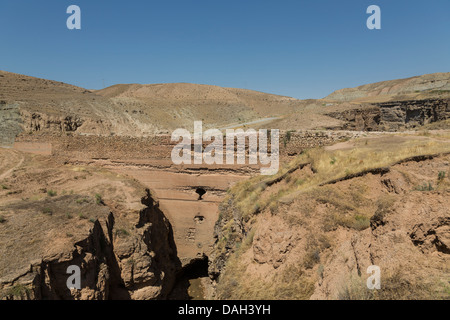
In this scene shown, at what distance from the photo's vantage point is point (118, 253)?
10438mm

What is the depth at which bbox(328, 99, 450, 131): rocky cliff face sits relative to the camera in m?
19.0

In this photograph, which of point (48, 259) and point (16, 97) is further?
point (16, 97)

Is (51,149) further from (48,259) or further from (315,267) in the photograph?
(315,267)

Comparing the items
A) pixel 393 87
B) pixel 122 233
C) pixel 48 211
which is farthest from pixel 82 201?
pixel 393 87

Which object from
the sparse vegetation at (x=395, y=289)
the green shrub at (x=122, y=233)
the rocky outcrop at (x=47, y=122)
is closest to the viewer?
the sparse vegetation at (x=395, y=289)

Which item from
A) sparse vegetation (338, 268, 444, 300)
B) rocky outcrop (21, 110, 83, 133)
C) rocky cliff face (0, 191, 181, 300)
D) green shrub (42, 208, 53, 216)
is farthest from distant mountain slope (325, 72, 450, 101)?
green shrub (42, 208, 53, 216)

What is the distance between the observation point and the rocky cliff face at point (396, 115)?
19.0 m

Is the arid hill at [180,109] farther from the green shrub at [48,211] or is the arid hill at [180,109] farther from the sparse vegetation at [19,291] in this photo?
the sparse vegetation at [19,291]

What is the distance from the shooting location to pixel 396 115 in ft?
74.0

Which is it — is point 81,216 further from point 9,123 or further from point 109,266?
point 9,123

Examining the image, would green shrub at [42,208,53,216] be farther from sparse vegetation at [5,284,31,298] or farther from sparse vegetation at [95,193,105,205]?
sparse vegetation at [5,284,31,298]

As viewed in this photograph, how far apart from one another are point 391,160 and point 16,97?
3023 cm

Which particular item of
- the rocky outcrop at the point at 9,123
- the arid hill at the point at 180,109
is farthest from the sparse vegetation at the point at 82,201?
the rocky outcrop at the point at 9,123
